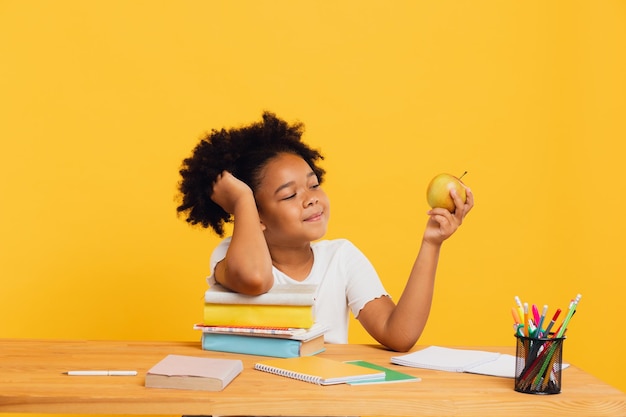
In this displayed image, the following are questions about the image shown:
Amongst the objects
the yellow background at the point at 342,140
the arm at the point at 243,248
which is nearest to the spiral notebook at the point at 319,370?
the arm at the point at 243,248

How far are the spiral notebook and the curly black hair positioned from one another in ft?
2.45

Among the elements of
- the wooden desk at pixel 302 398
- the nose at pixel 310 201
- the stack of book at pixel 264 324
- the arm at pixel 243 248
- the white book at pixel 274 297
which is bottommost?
the wooden desk at pixel 302 398

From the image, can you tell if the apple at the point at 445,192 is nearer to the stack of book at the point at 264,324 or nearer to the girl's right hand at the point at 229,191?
the stack of book at the point at 264,324

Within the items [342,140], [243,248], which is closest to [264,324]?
[243,248]

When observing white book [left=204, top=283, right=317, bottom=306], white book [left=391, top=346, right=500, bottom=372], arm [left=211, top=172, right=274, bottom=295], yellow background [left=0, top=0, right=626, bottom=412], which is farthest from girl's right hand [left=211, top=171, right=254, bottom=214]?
yellow background [left=0, top=0, right=626, bottom=412]

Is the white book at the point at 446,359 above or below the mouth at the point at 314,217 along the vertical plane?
below

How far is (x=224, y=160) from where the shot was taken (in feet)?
7.59

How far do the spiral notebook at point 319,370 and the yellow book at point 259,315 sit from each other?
0.13 m

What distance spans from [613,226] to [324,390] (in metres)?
2.41

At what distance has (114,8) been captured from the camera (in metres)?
3.34

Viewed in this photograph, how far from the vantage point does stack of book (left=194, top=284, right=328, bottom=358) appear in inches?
68.0

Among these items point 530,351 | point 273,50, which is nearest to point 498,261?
point 273,50

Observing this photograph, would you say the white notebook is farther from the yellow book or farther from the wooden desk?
the yellow book

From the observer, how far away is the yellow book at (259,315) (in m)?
1.78
